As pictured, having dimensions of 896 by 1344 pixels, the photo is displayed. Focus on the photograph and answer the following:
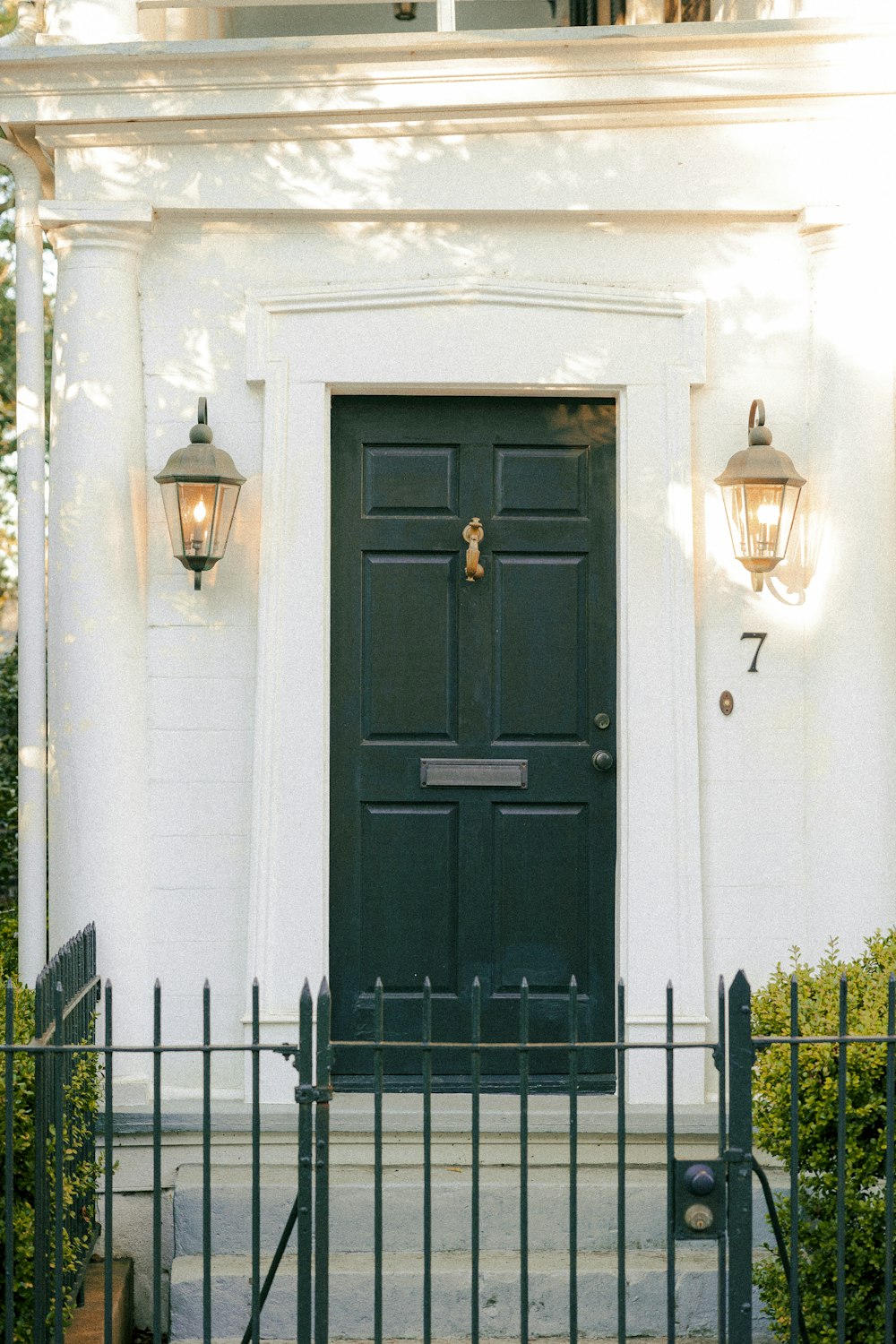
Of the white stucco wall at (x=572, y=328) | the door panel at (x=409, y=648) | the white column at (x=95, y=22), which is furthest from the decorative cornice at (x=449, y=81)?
the door panel at (x=409, y=648)

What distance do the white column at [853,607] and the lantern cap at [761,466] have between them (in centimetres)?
23

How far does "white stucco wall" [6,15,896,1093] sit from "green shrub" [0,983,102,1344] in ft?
3.82

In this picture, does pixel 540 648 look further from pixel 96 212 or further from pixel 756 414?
pixel 96 212

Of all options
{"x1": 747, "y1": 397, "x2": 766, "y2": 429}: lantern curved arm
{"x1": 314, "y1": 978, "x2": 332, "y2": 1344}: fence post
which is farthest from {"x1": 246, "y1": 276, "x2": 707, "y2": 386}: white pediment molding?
{"x1": 314, "y1": 978, "x2": 332, "y2": 1344}: fence post

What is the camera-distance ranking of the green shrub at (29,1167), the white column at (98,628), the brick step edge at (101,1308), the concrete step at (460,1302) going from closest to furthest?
1. the green shrub at (29,1167)
2. the brick step edge at (101,1308)
3. the concrete step at (460,1302)
4. the white column at (98,628)

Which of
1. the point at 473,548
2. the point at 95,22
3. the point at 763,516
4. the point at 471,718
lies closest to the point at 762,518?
the point at 763,516

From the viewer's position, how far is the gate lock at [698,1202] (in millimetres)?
3572

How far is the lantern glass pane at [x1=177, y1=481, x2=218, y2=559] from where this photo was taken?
5.30 meters

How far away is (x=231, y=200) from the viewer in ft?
17.9

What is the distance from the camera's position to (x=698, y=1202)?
3.59 meters

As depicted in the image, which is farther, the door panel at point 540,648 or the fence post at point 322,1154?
the door panel at point 540,648

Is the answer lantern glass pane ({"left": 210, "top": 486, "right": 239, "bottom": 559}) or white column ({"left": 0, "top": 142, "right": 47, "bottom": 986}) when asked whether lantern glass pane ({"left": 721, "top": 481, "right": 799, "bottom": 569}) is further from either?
white column ({"left": 0, "top": 142, "right": 47, "bottom": 986})

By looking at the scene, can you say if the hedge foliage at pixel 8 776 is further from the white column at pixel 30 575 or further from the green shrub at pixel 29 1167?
the green shrub at pixel 29 1167

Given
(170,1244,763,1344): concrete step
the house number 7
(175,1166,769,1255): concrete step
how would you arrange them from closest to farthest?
Result: 1. (170,1244,763,1344): concrete step
2. (175,1166,769,1255): concrete step
3. the house number 7
